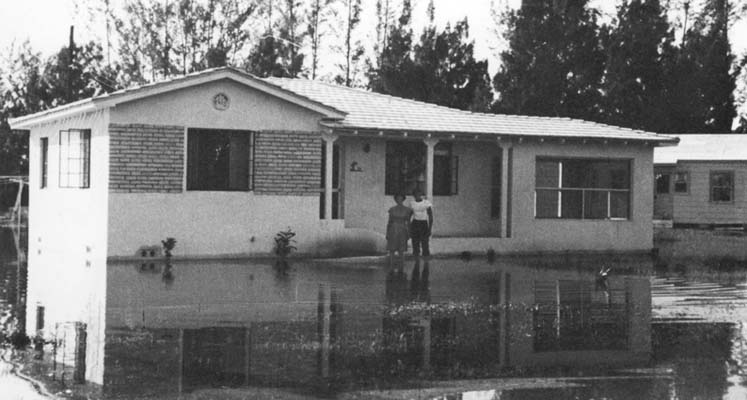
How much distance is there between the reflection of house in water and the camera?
10.7m

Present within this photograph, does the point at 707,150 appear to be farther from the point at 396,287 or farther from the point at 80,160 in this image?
the point at 396,287

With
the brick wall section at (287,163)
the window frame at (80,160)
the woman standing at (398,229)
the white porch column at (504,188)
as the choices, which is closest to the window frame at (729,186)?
the white porch column at (504,188)

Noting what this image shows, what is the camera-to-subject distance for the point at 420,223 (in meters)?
26.2

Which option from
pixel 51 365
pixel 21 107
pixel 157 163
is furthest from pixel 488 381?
pixel 21 107

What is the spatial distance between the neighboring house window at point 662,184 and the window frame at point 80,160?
90.9 ft

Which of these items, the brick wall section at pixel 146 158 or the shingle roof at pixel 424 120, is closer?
the brick wall section at pixel 146 158

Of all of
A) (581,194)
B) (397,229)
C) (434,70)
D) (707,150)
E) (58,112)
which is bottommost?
(397,229)

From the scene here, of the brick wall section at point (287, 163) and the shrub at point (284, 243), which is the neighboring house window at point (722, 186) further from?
the shrub at point (284, 243)

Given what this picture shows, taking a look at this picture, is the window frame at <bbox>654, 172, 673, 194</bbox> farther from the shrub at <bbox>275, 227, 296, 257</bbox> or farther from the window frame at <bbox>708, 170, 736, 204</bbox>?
the shrub at <bbox>275, 227, 296, 257</bbox>

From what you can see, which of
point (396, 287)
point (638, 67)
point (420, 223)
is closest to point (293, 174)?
point (420, 223)

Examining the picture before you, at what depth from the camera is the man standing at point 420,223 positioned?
26094 millimetres

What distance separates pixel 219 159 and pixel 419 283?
7.11m

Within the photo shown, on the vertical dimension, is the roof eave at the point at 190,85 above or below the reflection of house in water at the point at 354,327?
above

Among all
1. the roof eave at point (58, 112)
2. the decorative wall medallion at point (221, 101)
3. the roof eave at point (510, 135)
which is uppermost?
the decorative wall medallion at point (221, 101)
